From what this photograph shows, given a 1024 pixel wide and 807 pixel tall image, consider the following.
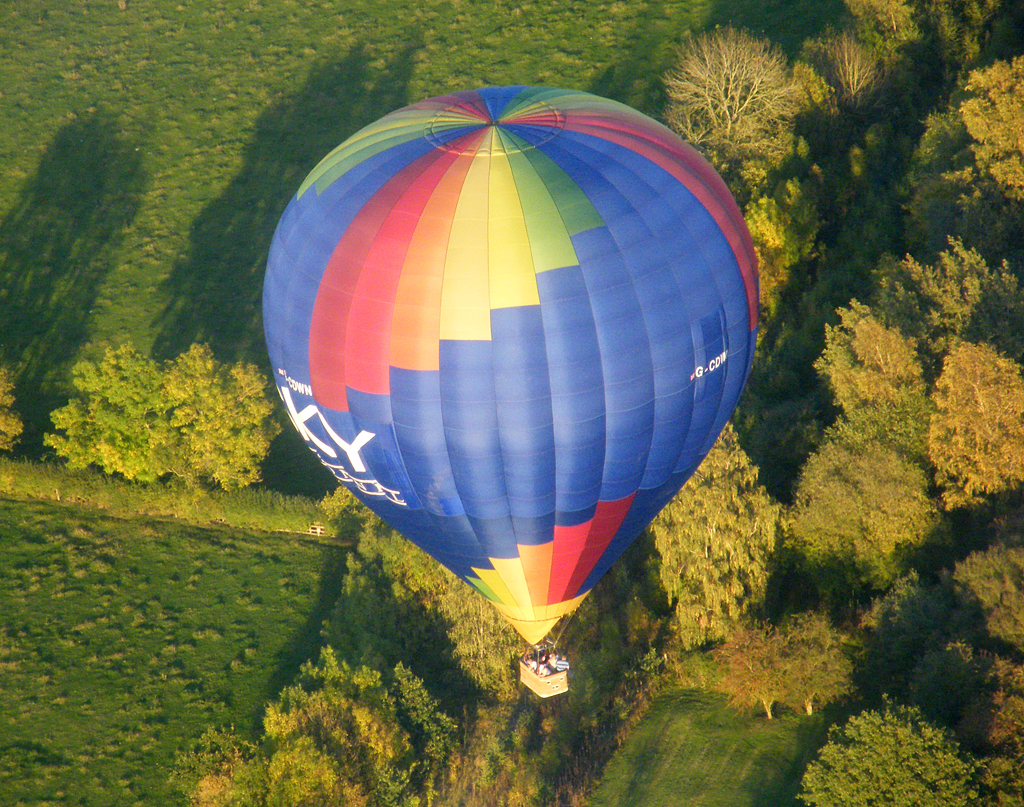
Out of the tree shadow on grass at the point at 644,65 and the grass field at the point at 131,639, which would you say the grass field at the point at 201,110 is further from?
the grass field at the point at 131,639

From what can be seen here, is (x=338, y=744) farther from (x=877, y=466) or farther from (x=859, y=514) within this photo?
(x=877, y=466)

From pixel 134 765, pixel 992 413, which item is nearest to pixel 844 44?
pixel 992 413

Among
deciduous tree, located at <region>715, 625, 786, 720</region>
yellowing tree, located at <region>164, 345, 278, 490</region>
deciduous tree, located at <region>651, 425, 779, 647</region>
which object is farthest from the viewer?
yellowing tree, located at <region>164, 345, 278, 490</region>

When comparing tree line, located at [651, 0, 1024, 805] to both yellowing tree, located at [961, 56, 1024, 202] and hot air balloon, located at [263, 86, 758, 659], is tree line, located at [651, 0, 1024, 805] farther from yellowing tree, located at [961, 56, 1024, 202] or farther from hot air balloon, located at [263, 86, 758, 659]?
hot air balloon, located at [263, 86, 758, 659]

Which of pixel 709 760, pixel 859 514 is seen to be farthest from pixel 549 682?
pixel 859 514

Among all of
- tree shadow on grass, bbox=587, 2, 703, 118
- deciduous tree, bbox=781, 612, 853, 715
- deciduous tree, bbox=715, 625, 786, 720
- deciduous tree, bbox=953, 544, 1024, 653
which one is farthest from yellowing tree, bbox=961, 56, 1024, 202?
deciduous tree, bbox=715, 625, 786, 720
